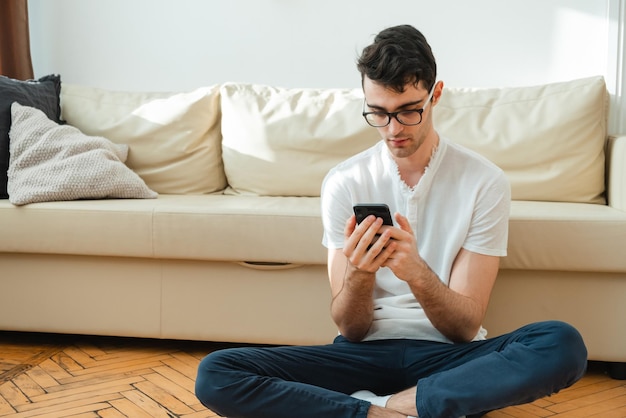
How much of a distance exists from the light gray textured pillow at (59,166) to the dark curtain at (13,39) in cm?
72

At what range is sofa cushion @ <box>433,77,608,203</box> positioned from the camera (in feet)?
8.97

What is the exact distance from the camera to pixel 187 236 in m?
2.44

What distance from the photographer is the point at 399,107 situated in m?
1.76

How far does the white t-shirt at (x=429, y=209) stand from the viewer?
186 centimetres

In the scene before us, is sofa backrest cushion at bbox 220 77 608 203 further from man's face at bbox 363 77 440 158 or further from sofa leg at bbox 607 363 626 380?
man's face at bbox 363 77 440 158

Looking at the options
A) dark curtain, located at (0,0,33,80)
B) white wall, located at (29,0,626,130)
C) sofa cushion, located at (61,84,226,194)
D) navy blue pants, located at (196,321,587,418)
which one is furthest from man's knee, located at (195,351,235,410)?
dark curtain, located at (0,0,33,80)

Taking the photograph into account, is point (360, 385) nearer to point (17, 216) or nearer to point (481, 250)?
point (481, 250)

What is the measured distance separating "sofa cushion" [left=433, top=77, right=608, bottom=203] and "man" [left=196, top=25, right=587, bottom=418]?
0.90 metres

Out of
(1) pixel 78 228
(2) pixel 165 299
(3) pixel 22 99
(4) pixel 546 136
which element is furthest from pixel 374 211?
(3) pixel 22 99

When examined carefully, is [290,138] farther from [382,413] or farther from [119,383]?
[382,413]

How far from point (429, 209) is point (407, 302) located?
0.23m

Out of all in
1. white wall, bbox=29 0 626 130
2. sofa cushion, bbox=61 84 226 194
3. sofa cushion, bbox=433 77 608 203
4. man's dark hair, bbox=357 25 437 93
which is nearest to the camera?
man's dark hair, bbox=357 25 437 93

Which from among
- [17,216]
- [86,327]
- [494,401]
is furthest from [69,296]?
[494,401]

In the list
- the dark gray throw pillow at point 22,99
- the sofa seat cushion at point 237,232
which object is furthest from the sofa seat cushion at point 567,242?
the dark gray throw pillow at point 22,99
